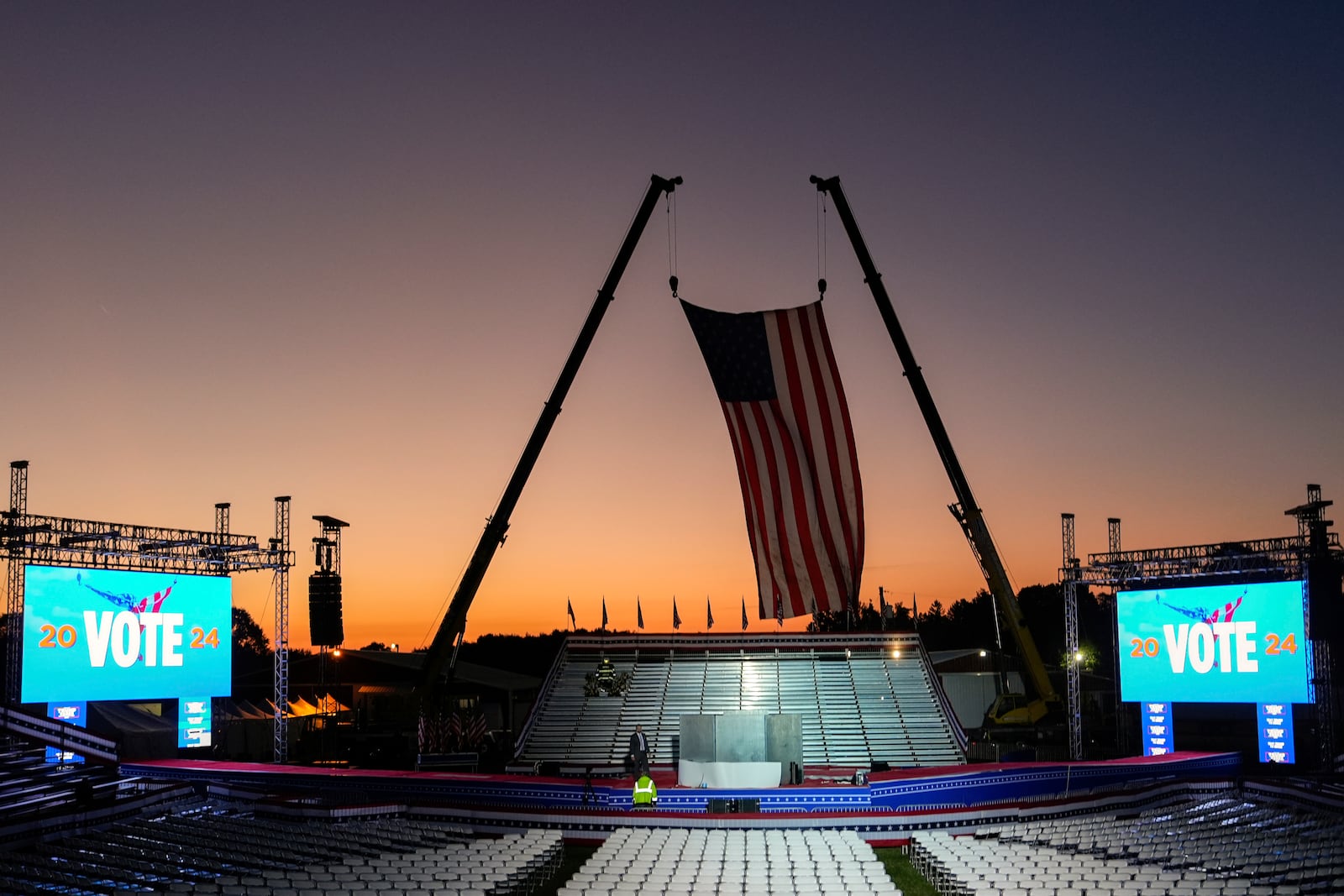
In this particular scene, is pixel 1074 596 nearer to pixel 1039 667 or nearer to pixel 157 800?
pixel 1039 667

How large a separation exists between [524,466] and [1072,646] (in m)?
18.7

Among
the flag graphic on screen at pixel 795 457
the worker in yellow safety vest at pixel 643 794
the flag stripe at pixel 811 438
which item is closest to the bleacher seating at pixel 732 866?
the worker in yellow safety vest at pixel 643 794

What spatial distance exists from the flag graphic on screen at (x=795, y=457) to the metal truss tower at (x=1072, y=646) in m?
11.7

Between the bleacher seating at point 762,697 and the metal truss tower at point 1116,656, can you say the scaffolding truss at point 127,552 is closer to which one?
the bleacher seating at point 762,697

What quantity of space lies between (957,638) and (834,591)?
224ft

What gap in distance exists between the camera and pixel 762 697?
42812 mm

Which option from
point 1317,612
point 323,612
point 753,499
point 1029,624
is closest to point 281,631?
point 323,612

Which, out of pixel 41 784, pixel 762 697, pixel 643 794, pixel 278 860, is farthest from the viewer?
pixel 762 697

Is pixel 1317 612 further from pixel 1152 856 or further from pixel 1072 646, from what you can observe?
pixel 1152 856

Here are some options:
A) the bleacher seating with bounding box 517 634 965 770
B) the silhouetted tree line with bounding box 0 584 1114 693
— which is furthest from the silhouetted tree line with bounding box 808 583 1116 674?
the bleacher seating with bounding box 517 634 965 770

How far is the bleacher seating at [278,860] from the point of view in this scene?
16.6 metres

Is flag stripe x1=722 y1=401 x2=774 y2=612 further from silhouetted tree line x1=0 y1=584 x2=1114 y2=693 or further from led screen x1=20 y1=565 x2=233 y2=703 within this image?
silhouetted tree line x1=0 y1=584 x2=1114 y2=693

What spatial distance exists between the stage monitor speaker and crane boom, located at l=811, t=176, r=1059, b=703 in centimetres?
1881

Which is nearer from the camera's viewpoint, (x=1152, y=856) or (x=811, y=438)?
(x=1152, y=856)
